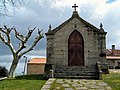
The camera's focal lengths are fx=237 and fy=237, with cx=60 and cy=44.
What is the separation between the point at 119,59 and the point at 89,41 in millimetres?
29608

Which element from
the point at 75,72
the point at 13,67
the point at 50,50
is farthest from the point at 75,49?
the point at 13,67

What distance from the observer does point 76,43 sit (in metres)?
23.9

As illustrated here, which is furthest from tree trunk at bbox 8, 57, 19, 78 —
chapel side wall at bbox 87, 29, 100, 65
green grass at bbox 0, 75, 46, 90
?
chapel side wall at bbox 87, 29, 100, 65

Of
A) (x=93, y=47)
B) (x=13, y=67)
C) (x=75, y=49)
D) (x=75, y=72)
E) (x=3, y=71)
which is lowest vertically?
(x=3, y=71)

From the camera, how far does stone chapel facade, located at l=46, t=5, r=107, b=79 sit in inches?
909

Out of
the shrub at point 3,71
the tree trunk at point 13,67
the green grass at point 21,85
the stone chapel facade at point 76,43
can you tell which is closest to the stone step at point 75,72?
the stone chapel facade at point 76,43

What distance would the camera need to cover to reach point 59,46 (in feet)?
76.7

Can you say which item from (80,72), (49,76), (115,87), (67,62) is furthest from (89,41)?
(115,87)

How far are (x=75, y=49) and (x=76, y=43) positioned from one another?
2.01 ft

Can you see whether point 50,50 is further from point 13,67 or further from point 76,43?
point 13,67

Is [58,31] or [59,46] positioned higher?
[58,31]

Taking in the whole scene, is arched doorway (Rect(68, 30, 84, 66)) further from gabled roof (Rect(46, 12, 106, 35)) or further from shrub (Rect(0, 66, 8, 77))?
shrub (Rect(0, 66, 8, 77))

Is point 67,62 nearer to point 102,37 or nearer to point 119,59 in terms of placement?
point 102,37

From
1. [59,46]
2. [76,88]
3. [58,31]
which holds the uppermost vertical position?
[58,31]
